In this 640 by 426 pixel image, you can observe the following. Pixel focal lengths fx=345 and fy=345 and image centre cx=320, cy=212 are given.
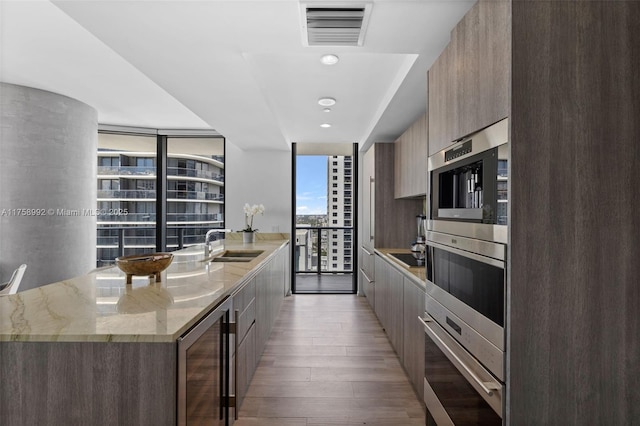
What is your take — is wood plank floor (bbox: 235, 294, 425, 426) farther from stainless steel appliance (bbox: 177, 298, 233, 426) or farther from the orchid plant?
the orchid plant

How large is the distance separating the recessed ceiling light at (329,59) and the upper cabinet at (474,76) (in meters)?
0.82

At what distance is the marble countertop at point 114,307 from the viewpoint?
1135 millimetres

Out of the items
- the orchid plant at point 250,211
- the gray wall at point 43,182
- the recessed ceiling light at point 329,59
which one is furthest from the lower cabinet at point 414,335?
the gray wall at point 43,182

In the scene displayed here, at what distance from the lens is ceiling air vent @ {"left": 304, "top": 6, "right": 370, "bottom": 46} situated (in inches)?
63.8

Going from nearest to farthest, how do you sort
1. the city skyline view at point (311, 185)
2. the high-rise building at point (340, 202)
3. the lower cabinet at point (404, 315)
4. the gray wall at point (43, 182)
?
the lower cabinet at point (404, 315) < the gray wall at point (43, 182) < the city skyline view at point (311, 185) < the high-rise building at point (340, 202)

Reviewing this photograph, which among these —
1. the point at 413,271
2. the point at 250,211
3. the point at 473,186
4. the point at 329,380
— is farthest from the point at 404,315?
the point at 250,211

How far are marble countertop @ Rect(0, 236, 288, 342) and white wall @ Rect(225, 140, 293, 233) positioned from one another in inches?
123

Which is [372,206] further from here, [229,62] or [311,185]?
[229,62]

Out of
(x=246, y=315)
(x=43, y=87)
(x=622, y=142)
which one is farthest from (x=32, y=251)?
(x=622, y=142)

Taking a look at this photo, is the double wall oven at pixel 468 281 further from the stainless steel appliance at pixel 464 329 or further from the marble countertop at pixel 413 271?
the marble countertop at pixel 413 271

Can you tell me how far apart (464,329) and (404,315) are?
50.0 inches

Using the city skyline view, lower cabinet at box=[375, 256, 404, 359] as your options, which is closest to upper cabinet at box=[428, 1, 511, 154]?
lower cabinet at box=[375, 256, 404, 359]

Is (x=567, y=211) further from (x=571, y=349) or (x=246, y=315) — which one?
(x=246, y=315)

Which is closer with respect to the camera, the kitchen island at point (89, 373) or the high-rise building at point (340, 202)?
the kitchen island at point (89, 373)
